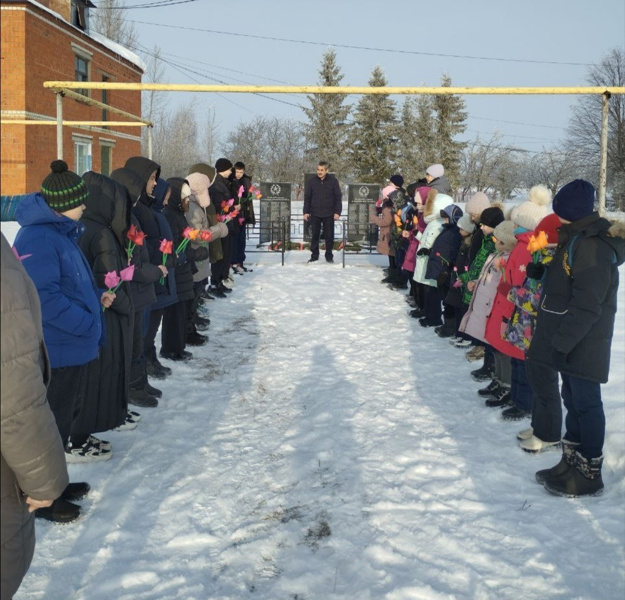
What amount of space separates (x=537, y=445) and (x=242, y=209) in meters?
8.36

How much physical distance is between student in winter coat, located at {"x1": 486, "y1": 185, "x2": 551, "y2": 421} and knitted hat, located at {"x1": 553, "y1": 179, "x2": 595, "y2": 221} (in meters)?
1.03

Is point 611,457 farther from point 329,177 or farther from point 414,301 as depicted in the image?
point 329,177

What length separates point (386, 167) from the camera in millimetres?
48594

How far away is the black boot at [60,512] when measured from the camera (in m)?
3.45

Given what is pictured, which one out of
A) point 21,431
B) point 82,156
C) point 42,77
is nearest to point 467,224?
point 21,431

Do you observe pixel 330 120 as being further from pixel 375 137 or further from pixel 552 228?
pixel 552 228

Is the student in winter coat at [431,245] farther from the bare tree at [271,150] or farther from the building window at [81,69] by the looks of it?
the bare tree at [271,150]

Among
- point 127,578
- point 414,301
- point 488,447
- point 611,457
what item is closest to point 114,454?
point 127,578

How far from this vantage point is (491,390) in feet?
18.8

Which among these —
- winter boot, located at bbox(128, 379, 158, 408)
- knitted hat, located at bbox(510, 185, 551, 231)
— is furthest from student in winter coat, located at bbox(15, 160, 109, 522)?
knitted hat, located at bbox(510, 185, 551, 231)

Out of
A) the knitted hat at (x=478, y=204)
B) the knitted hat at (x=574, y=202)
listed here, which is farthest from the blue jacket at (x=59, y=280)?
the knitted hat at (x=478, y=204)

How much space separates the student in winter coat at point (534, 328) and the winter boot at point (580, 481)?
1.80 feet

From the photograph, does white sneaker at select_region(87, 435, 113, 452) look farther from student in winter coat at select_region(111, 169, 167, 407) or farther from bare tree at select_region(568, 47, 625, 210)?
bare tree at select_region(568, 47, 625, 210)

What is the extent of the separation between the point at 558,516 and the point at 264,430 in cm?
214
